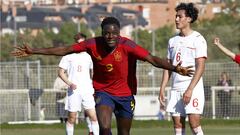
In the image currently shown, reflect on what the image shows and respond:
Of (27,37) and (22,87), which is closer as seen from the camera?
(22,87)

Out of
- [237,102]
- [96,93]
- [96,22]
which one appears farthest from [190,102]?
[96,22]

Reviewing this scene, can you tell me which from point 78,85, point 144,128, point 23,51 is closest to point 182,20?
point 23,51

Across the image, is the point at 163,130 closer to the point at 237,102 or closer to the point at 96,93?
the point at 237,102

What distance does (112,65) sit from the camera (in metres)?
14.0

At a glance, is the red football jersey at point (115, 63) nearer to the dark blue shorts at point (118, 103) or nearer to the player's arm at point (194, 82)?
the dark blue shorts at point (118, 103)

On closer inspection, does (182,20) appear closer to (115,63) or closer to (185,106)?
(185,106)

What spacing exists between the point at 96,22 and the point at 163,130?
41.0 m

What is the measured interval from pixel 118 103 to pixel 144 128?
11205 mm

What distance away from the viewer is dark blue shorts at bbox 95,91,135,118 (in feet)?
46.9

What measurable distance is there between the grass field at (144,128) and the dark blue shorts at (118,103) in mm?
8207

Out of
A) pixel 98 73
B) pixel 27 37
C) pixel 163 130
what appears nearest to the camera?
pixel 98 73

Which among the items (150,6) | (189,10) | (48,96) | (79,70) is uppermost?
(189,10)

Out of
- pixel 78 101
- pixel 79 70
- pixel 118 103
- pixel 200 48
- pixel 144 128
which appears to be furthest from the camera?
pixel 144 128

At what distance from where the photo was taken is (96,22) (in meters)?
65.0
